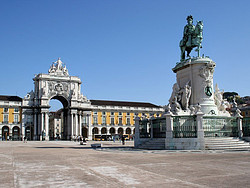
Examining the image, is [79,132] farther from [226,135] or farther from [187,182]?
[187,182]

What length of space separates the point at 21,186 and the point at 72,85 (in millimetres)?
76919

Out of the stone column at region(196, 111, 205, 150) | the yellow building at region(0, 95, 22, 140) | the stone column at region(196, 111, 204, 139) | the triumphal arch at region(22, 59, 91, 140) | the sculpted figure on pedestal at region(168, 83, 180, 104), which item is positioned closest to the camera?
the stone column at region(196, 111, 205, 150)

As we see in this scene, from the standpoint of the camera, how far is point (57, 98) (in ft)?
272

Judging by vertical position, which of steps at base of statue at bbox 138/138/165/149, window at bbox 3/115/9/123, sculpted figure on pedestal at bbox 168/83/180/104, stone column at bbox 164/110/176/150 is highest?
Answer: sculpted figure on pedestal at bbox 168/83/180/104

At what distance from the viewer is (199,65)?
72.1ft

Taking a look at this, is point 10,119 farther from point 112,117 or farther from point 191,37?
point 191,37

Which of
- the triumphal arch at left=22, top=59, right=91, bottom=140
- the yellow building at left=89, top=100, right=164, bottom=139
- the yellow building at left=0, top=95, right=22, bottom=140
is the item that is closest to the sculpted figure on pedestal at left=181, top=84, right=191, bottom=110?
the triumphal arch at left=22, top=59, right=91, bottom=140

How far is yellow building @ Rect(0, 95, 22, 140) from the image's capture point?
75.2 metres

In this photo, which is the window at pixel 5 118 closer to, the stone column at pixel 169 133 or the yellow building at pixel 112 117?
the yellow building at pixel 112 117

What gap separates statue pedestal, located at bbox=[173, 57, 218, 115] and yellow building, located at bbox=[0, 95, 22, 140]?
63.8m

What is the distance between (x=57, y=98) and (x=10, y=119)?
1420cm

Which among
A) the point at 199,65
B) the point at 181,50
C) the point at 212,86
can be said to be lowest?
the point at 212,86

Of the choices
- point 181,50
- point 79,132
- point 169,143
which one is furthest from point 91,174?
point 79,132

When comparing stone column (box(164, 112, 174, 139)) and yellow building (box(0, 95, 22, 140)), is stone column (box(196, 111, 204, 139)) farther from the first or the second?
yellow building (box(0, 95, 22, 140))
